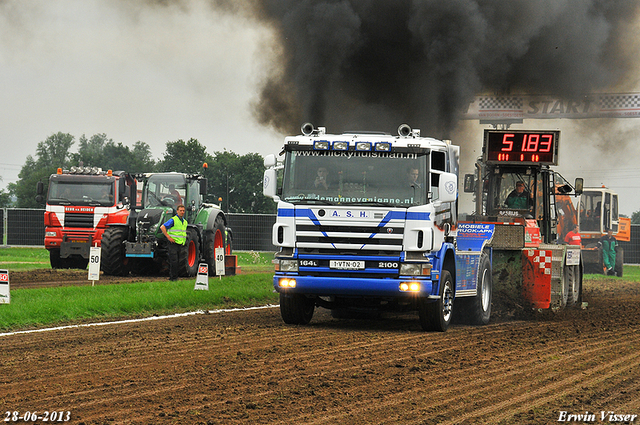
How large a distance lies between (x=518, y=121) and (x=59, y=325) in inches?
739

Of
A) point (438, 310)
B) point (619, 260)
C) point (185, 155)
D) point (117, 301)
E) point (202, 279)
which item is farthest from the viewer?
point (185, 155)

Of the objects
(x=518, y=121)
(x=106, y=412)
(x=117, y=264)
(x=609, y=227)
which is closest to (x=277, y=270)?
(x=106, y=412)

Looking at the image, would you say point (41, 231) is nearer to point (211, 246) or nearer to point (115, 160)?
point (211, 246)

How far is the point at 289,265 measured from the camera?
11969 mm

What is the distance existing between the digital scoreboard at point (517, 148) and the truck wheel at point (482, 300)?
9.81 feet

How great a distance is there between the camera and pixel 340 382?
7.92 m

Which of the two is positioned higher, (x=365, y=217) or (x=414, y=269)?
(x=365, y=217)

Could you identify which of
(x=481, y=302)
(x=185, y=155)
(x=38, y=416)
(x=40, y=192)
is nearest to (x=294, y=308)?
(x=481, y=302)

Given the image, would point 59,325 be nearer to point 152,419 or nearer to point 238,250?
point 152,419

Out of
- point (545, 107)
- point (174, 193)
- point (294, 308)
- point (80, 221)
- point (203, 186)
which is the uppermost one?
point (545, 107)

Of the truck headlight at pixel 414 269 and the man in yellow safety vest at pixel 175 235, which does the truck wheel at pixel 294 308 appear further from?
the man in yellow safety vest at pixel 175 235

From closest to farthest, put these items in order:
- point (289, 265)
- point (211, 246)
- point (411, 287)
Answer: point (411, 287) → point (289, 265) → point (211, 246)

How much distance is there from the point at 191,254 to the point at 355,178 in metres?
11.5

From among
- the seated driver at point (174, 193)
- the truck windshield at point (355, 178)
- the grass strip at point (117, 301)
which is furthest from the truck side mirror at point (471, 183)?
the seated driver at point (174, 193)
